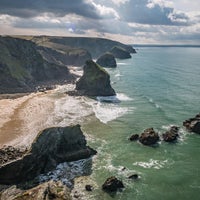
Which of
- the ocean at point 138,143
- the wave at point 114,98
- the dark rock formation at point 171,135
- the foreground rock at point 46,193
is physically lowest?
the wave at point 114,98

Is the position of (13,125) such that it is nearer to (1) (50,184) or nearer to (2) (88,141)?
(2) (88,141)

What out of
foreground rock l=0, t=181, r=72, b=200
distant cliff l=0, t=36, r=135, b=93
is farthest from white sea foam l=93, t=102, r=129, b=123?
foreground rock l=0, t=181, r=72, b=200

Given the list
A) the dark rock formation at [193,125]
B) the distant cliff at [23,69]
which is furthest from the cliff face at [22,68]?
the dark rock formation at [193,125]

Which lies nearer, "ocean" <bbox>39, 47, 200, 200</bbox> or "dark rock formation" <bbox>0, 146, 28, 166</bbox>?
"ocean" <bbox>39, 47, 200, 200</bbox>

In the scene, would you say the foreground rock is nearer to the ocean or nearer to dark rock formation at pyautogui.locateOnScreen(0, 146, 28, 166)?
the ocean

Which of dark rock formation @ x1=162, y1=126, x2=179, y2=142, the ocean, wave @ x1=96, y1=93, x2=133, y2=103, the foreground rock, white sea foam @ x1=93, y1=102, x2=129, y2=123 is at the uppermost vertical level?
the foreground rock

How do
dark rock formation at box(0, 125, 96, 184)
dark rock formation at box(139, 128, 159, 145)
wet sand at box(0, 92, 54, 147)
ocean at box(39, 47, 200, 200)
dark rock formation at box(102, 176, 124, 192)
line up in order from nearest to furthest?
dark rock formation at box(102, 176, 124, 192) < ocean at box(39, 47, 200, 200) < dark rock formation at box(0, 125, 96, 184) < dark rock formation at box(139, 128, 159, 145) < wet sand at box(0, 92, 54, 147)

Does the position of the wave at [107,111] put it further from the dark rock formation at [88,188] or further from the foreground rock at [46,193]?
the foreground rock at [46,193]
